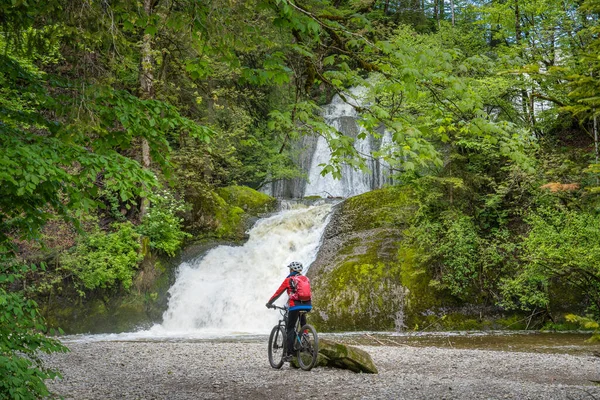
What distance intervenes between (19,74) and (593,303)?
1366 cm

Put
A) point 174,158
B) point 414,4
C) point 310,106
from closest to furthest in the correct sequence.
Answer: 1. point 310,106
2. point 174,158
3. point 414,4

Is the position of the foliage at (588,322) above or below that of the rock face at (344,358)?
above

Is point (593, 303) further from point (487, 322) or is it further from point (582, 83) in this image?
point (582, 83)

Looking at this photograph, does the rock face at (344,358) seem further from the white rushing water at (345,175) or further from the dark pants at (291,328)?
the white rushing water at (345,175)

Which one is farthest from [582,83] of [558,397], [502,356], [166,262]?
[166,262]

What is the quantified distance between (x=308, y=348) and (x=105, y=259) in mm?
10591

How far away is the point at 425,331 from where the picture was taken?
14086mm

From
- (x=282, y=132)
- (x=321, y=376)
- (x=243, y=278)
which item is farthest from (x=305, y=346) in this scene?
(x=243, y=278)

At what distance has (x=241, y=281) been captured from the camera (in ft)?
57.9

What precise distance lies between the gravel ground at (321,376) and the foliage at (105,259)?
17.4 ft

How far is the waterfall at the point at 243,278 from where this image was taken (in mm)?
16203

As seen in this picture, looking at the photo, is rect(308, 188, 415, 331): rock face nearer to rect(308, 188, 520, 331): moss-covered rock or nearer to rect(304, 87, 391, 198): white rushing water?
rect(308, 188, 520, 331): moss-covered rock

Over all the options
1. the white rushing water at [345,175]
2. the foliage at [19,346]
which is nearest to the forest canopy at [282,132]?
the foliage at [19,346]

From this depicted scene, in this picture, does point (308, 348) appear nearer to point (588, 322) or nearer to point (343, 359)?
point (343, 359)
